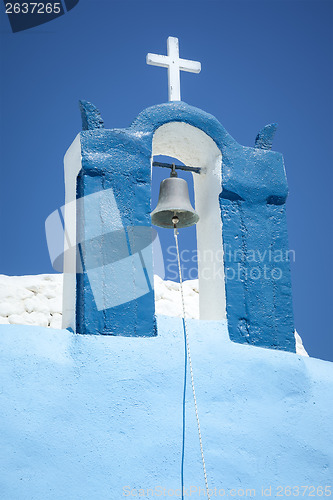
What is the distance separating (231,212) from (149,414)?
4.72 feet

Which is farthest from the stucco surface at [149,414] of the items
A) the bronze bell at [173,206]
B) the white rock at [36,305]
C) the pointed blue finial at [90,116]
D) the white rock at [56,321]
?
the white rock at [36,305]

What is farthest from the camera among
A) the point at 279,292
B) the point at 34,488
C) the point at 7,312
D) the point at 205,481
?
the point at 7,312

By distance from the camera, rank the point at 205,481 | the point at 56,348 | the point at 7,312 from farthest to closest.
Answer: the point at 7,312 → the point at 56,348 → the point at 205,481

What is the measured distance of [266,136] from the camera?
14.8 ft

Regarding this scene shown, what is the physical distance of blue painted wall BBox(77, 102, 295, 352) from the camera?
373 centimetres

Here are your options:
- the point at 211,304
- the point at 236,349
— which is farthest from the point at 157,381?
the point at 211,304

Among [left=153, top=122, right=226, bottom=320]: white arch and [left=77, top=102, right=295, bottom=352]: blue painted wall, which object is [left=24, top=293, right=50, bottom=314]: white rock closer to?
[left=153, top=122, right=226, bottom=320]: white arch

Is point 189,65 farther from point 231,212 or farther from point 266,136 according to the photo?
point 231,212

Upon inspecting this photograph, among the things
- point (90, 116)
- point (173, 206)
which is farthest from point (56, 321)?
point (90, 116)

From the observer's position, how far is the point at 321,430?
12.0 ft

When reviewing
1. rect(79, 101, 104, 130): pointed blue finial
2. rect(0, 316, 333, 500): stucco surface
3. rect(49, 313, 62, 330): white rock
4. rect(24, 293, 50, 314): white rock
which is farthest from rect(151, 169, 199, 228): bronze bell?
rect(24, 293, 50, 314): white rock

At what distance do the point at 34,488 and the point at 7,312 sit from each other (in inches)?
193

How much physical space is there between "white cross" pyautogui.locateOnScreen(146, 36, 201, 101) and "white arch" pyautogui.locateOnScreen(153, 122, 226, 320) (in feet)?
1.00

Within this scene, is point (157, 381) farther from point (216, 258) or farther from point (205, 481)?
point (216, 258)
